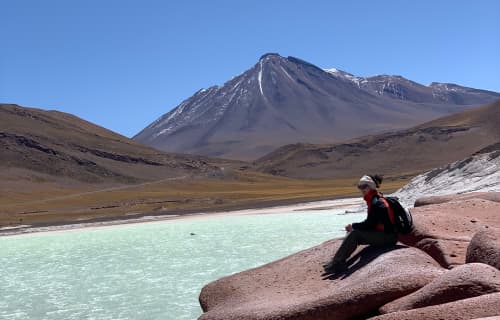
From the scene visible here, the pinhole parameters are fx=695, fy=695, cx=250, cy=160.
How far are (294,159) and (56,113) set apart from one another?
2616 inches

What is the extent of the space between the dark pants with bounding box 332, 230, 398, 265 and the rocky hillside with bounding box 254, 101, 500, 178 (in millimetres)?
152063

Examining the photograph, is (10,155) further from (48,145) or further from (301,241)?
(301,241)

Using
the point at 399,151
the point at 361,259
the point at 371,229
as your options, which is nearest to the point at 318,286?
the point at 361,259

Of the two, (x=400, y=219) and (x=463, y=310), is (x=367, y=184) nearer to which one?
(x=400, y=219)

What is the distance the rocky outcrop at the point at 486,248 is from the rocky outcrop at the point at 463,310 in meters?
1.84

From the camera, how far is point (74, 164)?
140 metres

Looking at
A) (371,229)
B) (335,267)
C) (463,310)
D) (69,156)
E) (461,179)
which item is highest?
(69,156)

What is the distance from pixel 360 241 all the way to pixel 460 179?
3072cm

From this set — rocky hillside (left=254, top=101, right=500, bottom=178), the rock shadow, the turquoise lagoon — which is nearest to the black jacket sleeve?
the rock shadow

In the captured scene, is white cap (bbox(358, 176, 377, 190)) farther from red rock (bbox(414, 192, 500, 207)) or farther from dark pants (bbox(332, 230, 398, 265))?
red rock (bbox(414, 192, 500, 207))

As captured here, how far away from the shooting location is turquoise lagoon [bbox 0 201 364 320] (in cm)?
1584

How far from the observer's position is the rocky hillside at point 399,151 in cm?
16775

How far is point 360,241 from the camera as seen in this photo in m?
10.2

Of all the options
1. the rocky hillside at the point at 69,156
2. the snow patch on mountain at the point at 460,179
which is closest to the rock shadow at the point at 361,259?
the snow patch on mountain at the point at 460,179
